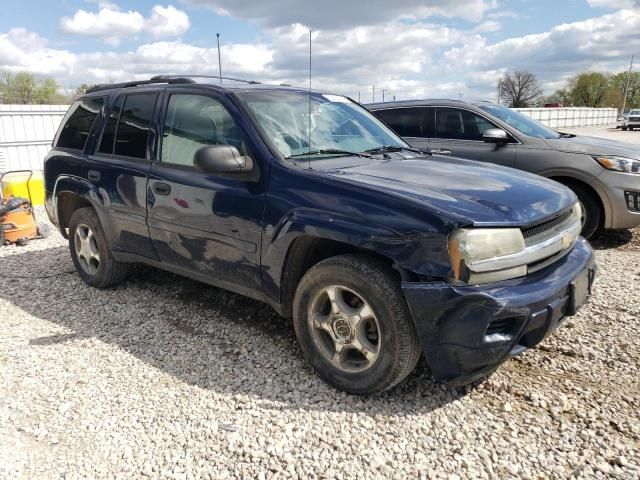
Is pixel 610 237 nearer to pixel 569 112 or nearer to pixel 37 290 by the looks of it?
pixel 37 290

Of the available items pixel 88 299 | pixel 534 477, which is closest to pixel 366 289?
pixel 534 477

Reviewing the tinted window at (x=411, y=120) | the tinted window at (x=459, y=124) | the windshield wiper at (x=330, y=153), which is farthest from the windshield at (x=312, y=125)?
the tinted window at (x=411, y=120)

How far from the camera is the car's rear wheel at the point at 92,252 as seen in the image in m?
4.44

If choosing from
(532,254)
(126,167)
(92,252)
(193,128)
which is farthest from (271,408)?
(92,252)

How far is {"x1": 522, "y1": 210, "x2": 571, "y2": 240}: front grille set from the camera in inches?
102

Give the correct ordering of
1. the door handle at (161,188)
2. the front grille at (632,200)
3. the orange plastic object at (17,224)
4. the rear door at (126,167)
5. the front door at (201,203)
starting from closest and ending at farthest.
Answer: the front door at (201,203)
the door handle at (161,188)
the rear door at (126,167)
the front grille at (632,200)
the orange plastic object at (17,224)

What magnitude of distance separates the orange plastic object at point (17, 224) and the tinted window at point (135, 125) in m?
3.34

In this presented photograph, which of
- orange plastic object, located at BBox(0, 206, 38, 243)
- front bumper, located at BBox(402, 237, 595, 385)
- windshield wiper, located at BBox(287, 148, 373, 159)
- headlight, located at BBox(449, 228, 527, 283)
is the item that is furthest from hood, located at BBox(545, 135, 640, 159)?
orange plastic object, located at BBox(0, 206, 38, 243)

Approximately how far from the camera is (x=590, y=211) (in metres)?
5.65

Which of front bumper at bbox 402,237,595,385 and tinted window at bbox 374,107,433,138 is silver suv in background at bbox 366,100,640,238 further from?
front bumper at bbox 402,237,595,385

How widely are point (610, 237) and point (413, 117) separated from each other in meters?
2.97

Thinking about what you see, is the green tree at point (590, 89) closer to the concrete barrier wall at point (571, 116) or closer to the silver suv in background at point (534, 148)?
the concrete barrier wall at point (571, 116)

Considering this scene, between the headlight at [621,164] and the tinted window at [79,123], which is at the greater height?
the tinted window at [79,123]

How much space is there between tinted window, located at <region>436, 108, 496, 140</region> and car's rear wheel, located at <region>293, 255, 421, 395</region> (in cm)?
430
